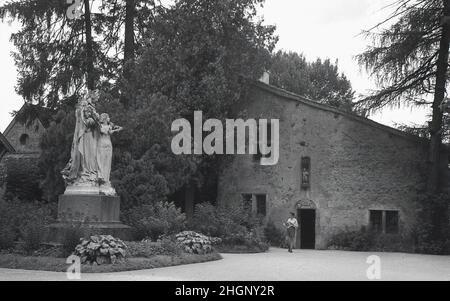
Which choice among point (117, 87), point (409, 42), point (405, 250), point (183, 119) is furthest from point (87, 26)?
point (405, 250)

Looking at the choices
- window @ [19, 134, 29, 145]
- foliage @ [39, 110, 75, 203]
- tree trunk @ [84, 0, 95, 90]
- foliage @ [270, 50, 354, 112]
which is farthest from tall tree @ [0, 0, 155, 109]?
foliage @ [270, 50, 354, 112]

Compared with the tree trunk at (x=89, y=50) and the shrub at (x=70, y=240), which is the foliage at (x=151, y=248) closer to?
the shrub at (x=70, y=240)

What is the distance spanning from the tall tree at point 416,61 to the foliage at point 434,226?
0.53m

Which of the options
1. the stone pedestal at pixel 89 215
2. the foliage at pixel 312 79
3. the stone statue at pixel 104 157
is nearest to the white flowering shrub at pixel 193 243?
the stone pedestal at pixel 89 215

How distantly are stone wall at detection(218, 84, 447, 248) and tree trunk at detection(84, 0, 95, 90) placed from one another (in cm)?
710

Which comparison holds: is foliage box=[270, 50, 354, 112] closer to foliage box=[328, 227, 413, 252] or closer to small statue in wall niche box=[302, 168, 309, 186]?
small statue in wall niche box=[302, 168, 309, 186]

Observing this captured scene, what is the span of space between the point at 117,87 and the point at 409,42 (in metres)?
13.2

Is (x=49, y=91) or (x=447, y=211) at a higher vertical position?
(x=49, y=91)

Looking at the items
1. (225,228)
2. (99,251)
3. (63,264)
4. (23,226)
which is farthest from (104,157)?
(225,228)

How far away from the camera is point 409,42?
22234 mm

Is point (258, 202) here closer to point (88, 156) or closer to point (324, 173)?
point (324, 173)

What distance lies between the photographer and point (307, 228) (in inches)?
1041
